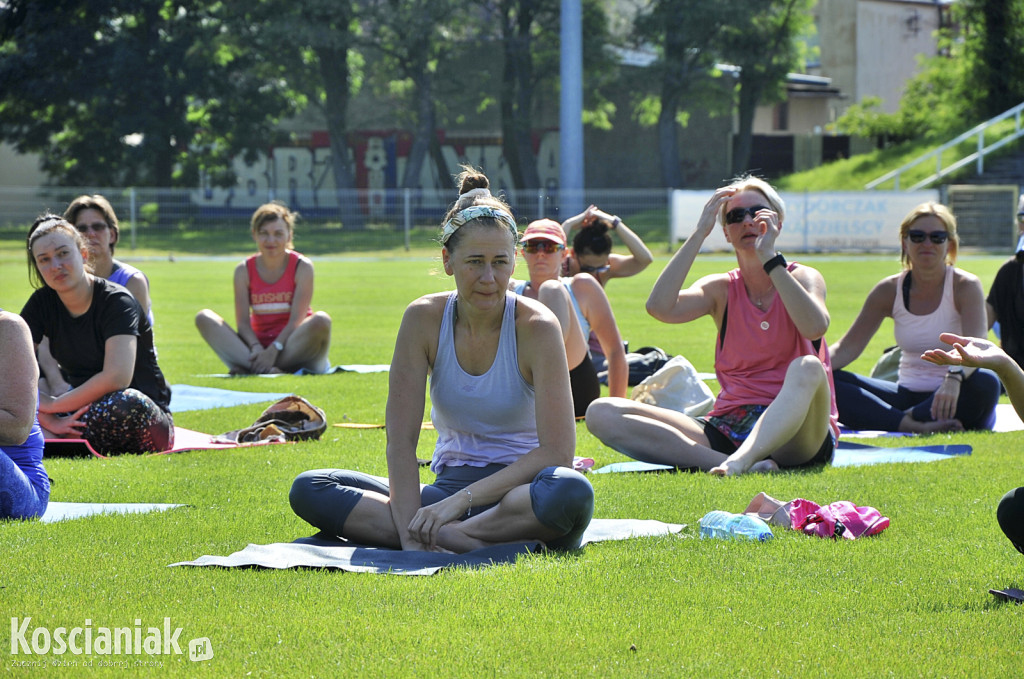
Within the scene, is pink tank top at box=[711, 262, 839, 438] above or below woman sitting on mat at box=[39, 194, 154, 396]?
below

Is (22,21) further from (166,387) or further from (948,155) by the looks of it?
(166,387)

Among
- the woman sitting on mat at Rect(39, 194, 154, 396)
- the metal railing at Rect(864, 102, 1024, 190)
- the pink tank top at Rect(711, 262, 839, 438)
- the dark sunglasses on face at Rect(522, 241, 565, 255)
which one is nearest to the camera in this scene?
the pink tank top at Rect(711, 262, 839, 438)

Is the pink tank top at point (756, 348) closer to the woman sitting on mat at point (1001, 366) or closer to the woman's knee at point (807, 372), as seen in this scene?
the woman's knee at point (807, 372)

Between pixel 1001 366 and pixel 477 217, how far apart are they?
1.79m

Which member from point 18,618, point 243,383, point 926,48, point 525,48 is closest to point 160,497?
point 18,618

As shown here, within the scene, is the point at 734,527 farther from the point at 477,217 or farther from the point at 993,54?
the point at 993,54

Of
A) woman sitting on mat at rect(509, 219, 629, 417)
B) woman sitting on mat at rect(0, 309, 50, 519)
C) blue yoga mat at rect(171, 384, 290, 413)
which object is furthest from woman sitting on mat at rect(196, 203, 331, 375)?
woman sitting on mat at rect(0, 309, 50, 519)

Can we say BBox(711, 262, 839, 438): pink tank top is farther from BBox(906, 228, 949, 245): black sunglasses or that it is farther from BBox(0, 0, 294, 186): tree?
BBox(0, 0, 294, 186): tree

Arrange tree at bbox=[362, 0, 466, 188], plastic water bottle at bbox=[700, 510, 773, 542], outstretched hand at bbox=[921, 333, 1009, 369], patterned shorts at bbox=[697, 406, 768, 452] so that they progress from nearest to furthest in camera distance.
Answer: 1. outstretched hand at bbox=[921, 333, 1009, 369]
2. plastic water bottle at bbox=[700, 510, 773, 542]
3. patterned shorts at bbox=[697, 406, 768, 452]
4. tree at bbox=[362, 0, 466, 188]

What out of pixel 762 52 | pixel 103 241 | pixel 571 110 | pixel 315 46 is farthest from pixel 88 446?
pixel 762 52

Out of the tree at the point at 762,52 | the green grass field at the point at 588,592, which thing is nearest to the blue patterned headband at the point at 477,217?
the green grass field at the point at 588,592

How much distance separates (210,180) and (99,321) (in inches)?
1628

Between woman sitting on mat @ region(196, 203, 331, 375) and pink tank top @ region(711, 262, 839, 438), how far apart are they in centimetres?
509

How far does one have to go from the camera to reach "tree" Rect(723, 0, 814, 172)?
43812 mm
